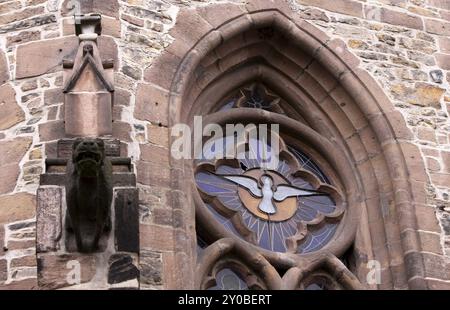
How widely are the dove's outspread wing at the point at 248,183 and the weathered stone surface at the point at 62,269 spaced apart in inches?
114

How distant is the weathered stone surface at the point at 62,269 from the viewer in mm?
9430

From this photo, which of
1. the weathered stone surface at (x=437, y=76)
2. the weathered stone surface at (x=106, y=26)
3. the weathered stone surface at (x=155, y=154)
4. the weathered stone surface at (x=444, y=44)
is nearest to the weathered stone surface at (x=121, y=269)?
the weathered stone surface at (x=155, y=154)

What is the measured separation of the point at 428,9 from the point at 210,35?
7.62ft

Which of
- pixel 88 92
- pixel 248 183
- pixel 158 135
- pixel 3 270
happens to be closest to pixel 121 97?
pixel 158 135

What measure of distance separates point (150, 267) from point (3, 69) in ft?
7.51

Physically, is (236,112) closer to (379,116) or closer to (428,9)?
(379,116)

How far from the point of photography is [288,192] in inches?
487

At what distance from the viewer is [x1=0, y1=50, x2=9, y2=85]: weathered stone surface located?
11.7 meters

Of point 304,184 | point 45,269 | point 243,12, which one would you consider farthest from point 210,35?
point 45,269

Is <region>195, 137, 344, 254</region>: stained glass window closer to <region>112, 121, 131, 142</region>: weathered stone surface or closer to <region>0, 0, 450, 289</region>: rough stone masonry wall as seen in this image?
<region>0, 0, 450, 289</region>: rough stone masonry wall

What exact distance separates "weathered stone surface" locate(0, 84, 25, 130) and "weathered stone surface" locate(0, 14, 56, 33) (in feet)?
2.01

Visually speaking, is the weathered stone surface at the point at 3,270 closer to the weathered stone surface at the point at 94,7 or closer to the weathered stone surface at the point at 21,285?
the weathered stone surface at the point at 21,285

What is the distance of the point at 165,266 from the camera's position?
10531 millimetres
